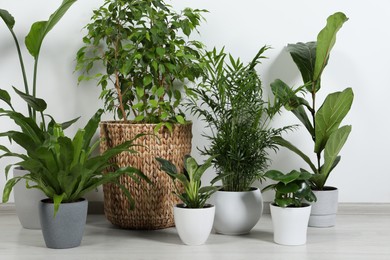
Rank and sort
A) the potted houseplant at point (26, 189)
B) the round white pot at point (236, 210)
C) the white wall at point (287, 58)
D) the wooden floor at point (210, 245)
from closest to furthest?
the wooden floor at point (210, 245), the round white pot at point (236, 210), the potted houseplant at point (26, 189), the white wall at point (287, 58)

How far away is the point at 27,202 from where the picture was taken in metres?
2.55

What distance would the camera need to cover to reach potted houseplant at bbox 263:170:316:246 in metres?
2.21

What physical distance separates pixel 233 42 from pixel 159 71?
0.46 metres

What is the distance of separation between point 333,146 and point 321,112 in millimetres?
147

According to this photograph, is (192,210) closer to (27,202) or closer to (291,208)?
(291,208)

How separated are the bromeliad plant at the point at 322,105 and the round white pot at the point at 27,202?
41.0 inches

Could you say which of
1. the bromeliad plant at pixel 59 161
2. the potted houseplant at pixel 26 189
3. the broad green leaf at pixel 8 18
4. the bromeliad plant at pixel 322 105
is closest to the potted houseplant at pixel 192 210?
the bromeliad plant at pixel 59 161

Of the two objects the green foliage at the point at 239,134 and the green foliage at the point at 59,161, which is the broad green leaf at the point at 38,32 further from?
the green foliage at the point at 239,134

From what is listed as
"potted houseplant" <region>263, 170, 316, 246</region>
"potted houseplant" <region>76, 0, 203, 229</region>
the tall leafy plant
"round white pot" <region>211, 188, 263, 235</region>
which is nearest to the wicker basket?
"potted houseplant" <region>76, 0, 203, 229</region>

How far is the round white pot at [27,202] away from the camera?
2.54 m

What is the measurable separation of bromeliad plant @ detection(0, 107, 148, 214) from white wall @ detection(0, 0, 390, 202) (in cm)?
58

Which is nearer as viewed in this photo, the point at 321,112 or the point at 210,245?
the point at 210,245

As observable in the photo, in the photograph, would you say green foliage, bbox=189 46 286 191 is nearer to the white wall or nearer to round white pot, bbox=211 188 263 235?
round white pot, bbox=211 188 263 235

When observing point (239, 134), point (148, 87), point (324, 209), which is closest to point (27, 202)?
point (148, 87)
